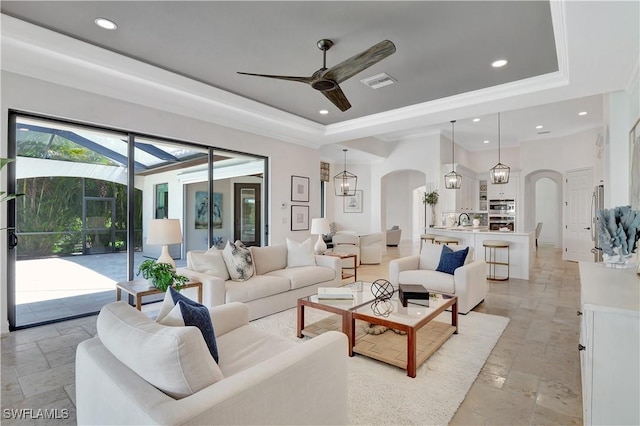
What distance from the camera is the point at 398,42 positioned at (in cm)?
320

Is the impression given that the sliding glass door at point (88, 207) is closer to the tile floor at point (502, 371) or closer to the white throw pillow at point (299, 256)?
the tile floor at point (502, 371)

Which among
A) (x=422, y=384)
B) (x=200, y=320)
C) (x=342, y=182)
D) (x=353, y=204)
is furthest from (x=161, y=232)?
(x=353, y=204)

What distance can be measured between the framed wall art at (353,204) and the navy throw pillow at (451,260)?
6.26 metres

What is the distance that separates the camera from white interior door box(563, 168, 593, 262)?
25.9 ft

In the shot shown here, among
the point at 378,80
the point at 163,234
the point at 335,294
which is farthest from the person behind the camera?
the point at 378,80

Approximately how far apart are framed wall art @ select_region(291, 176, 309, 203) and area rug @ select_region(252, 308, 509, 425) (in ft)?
12.0

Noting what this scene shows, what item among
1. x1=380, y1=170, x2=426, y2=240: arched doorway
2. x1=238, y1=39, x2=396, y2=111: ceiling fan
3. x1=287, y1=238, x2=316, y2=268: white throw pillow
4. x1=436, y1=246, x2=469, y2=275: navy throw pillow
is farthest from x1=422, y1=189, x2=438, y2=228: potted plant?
x1=238, y1=39, x2=396, y2=111: ceiling fan

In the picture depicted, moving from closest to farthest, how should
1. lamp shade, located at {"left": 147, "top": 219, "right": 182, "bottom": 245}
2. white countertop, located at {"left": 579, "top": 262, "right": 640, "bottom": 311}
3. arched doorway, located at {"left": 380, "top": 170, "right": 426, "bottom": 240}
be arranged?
white countertop, located at {"left": 579, "top": 262, "right": 640, "bottom": 311} → lamp shade, located at {"left": 147, "top": 219, "right": 182, "bottom": 245} → arched doorway, located at {"left": 380, "top": 170, "right": 426, "bottom": 240}

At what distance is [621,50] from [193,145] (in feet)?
17.4

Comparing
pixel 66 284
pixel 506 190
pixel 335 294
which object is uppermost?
pixel 506 190

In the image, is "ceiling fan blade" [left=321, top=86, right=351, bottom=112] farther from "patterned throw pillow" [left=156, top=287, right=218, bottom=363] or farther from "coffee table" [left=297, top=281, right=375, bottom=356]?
"patterned throw pillow" [left=156, top=287, right=218, bottom=363]

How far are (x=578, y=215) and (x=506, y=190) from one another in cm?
189

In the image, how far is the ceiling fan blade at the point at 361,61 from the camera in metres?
2.50

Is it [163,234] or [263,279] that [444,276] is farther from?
[163,234]
